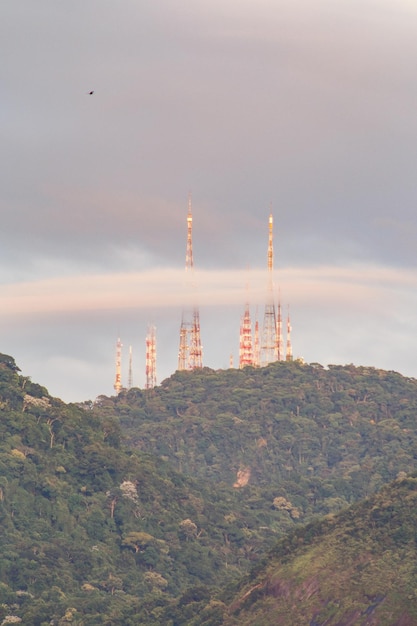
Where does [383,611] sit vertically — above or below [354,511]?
below

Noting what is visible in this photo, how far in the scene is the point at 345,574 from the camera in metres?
154

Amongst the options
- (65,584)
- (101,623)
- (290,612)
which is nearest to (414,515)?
(290,612)

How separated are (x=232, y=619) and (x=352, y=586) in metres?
11.5

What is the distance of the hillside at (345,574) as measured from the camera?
147 metres

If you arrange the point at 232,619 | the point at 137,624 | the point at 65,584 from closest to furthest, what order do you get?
the point at 232,619, the point at 137,624, the point at 65,584

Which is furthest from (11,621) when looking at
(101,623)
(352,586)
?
(352,586)

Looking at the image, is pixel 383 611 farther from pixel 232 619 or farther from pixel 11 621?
pixel 11 621

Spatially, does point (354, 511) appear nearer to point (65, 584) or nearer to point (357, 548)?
point (357, 548)

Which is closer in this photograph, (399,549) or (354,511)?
(399,549)

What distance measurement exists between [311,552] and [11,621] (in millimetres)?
28287

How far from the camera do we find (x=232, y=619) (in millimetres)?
156625

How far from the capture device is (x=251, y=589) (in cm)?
16100

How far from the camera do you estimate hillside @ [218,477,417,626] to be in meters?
147

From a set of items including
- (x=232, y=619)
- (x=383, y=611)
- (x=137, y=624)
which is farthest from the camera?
(x=137, y=624)
